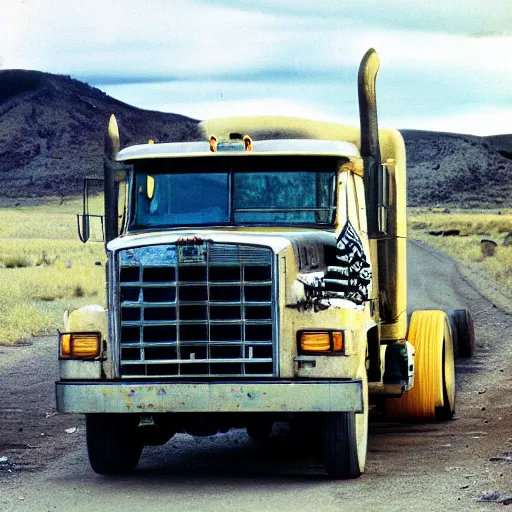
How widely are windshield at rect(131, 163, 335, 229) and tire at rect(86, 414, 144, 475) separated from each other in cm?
152

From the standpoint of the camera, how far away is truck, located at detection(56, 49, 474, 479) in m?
8.59

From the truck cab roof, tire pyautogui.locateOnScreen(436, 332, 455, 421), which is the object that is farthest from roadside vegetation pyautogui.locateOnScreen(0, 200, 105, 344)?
tire pyautogui.locateOnScreen(436, 332, 455, 421)

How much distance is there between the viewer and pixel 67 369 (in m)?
8.93

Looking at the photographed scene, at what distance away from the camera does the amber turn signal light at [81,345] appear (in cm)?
888

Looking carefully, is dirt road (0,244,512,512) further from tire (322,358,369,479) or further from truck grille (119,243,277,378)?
truck grille (119,243,277,378)

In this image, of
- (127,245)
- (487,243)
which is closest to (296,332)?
(127,245)

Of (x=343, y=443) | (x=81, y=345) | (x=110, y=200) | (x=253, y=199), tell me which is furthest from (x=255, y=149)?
(x=343, y=443)

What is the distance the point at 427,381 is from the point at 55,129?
15452 cm

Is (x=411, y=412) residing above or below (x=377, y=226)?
below

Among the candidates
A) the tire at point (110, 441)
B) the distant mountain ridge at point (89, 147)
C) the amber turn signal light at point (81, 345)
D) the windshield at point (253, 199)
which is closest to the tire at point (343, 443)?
the windshield at point (253, 199)

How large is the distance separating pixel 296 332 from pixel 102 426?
5.59 ft

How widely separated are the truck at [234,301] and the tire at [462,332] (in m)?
7.08

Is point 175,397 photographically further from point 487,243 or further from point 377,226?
point 487,243

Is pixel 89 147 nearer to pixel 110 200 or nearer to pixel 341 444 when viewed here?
pixel 110 200
